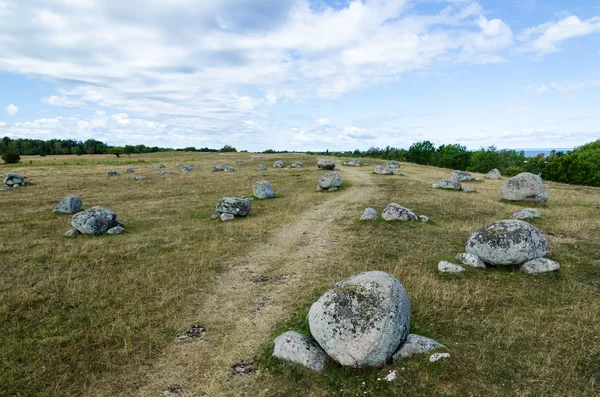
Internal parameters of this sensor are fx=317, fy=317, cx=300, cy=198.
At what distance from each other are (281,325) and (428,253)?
956 cm

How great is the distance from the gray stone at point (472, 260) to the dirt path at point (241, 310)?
20.3 feet

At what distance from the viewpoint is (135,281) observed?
1388 centimetres

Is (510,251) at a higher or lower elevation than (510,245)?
lower

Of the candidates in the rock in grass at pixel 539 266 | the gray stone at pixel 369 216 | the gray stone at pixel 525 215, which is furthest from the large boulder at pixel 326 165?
the rock in grass at pixel 539 266

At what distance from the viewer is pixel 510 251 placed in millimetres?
14141

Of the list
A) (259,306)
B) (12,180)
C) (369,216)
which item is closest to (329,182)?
(369,216)

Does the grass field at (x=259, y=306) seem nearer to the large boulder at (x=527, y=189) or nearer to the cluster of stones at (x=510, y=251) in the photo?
the cluster of stones at (x=510, y=251)

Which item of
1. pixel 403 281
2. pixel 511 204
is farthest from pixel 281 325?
pixel 511 204

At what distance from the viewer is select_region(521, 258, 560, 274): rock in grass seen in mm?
13648

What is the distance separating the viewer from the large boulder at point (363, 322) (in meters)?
8.19

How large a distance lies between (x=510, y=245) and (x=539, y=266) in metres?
1.36

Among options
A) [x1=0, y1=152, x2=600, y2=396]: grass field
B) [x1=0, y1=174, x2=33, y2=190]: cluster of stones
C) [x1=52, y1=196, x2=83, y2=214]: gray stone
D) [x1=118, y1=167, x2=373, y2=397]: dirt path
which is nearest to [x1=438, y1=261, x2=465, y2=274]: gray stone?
[x1=0, y1=152, x2=600, y2=396]: grass field

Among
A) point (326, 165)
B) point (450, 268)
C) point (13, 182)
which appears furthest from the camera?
point (326, 165)

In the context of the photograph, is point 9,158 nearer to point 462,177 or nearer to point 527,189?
point 462,177
